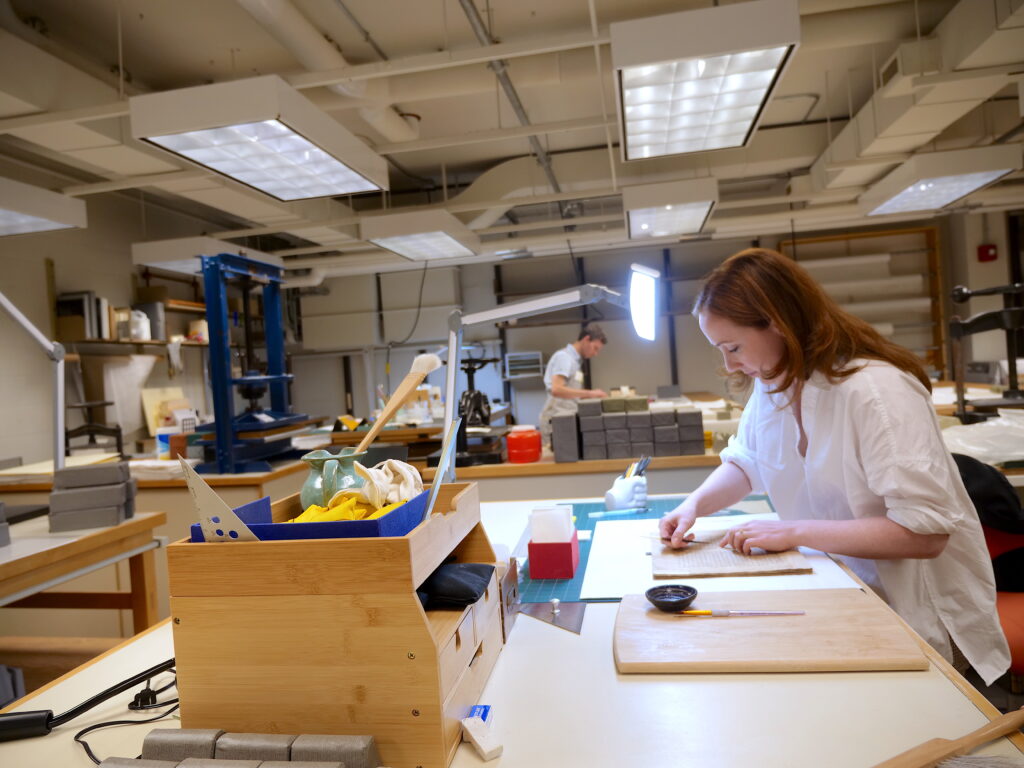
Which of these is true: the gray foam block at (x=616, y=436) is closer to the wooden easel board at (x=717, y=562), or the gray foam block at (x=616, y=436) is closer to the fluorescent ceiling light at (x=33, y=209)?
the wooden easel board at (x=717, y=562)

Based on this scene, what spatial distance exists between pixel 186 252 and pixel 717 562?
490cm

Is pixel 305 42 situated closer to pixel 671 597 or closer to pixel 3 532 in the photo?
pixel 3 532

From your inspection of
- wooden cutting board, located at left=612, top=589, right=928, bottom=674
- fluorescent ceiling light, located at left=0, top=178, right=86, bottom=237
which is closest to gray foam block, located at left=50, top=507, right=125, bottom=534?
fluorescent ceiling light, located at left=0, top=178, right=86, bottom=237

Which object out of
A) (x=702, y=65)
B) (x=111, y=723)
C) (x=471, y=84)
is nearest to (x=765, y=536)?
(x=111, y=723)

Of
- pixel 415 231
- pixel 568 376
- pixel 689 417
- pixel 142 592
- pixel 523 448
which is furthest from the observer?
pixel 568 376

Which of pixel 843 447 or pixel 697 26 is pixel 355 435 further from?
pixel 843 447

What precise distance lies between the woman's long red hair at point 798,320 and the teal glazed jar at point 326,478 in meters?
0.91

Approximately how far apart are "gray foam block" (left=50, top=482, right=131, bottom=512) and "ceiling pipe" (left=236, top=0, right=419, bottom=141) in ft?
7.52

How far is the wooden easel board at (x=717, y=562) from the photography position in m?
1.49

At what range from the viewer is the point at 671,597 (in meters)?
1.32

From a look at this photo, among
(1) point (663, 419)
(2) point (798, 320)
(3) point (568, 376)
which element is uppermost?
(2) point (798, 320)

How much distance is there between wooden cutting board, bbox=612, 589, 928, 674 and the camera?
109 cm

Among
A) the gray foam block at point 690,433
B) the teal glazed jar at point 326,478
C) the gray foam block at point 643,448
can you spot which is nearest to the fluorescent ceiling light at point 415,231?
the gray foam block at point 643,448

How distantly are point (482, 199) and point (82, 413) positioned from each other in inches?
167
